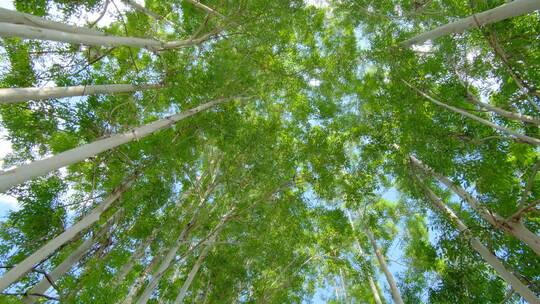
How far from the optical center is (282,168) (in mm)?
7277

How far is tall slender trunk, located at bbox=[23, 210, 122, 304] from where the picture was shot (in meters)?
4.34

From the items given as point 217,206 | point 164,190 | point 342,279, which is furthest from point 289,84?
point 342,279

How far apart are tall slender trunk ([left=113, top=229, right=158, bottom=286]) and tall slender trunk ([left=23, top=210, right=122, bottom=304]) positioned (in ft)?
2.21

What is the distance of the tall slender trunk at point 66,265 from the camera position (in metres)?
4.34

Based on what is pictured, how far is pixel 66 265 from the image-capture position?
4793 mm

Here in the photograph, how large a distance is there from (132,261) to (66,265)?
1.21 metres

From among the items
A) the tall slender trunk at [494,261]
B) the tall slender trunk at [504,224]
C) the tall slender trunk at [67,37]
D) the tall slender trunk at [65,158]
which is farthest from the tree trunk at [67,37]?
the tall slender trunk at [494,261]

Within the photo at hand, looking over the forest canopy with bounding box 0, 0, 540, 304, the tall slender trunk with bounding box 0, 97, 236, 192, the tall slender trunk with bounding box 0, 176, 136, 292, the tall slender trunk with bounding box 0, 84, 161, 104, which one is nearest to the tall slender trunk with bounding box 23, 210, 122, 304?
the forest canopy with bounding box 0, 0, 540, 304

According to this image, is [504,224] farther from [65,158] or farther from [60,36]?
[60,36]

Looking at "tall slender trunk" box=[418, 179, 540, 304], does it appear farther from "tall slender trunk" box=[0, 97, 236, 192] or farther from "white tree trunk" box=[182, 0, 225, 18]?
"white tree trunk" box=[182, 0, 225, 18]

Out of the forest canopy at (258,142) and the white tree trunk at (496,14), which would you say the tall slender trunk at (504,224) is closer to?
the forest canopy at (258,142)

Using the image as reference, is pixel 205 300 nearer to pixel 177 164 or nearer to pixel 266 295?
pixel 266 295

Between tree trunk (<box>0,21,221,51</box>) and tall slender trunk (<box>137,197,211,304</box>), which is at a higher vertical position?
tree trunk (<box>0,21,221,51</box>)

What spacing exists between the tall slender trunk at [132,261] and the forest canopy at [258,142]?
0.14 feet
